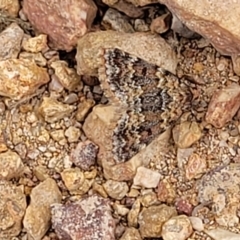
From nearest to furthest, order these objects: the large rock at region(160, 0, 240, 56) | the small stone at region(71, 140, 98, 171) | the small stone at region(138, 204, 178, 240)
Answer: the large rock at region(160, 0, 240, 56) → the small stone at region(138, 204, 178, 240) → the small stone at region(71, 140, 98, 171)

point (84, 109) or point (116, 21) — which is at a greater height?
point (116, 21)

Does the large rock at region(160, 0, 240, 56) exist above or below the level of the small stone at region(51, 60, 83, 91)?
above

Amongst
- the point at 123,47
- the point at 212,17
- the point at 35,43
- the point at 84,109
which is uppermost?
the point at 212,17

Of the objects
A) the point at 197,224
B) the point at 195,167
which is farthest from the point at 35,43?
the point at 197,224

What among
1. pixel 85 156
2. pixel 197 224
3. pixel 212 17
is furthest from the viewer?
pixel 85 156

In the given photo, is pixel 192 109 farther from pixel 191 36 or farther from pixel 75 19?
pixel 75 19

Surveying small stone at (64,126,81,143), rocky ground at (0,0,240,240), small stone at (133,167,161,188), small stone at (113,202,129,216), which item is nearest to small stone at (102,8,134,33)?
rocky ground at (0,0,240,240)

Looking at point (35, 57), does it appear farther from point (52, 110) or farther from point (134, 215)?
point (134, 215)

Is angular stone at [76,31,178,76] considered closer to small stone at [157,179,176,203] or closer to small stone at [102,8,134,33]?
small stone at [102,8,134,33]

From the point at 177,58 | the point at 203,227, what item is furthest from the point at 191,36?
the point at 203,227
